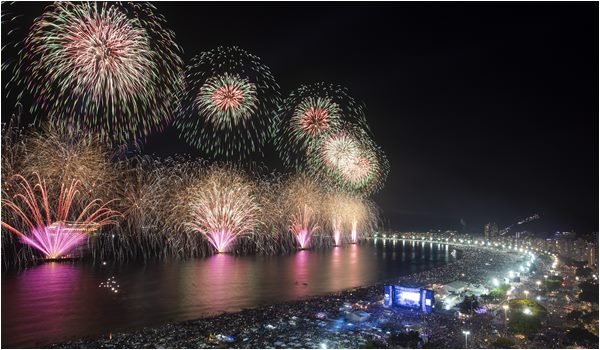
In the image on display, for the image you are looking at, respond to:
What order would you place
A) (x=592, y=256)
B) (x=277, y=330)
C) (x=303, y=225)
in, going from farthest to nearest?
(x=592, y=256) → (x=303, y=225) → (x=277, y=330)

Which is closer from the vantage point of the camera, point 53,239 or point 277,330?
point 277,330

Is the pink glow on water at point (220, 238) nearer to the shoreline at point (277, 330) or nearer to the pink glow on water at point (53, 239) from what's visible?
the pink glow on water at point (53, 239)

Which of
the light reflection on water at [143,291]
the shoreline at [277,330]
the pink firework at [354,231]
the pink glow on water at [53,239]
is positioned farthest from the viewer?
the pink firework at [354,231]

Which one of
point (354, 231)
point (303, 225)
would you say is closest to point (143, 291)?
point (303, 225)

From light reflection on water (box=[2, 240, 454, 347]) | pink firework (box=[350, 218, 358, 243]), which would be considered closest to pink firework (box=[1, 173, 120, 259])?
light reflection on water (box=[2, 240, 454, 347])

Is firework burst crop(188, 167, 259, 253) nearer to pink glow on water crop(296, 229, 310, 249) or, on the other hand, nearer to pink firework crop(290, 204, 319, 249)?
pink firework crop(290, 204, 319, 249)

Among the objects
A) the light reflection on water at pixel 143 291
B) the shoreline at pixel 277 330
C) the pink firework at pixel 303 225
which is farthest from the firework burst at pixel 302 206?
the shoreline at pixel 277 330

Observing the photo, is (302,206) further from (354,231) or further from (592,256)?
(592,256)
